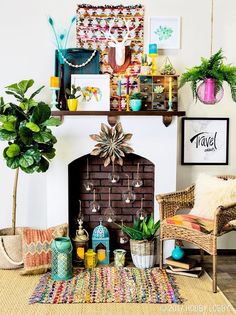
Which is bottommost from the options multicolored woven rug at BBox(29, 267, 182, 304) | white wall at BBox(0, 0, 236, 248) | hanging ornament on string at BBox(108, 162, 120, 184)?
multicolored woven rug at BBox(29, 267, 182, 304)

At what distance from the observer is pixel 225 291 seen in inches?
144

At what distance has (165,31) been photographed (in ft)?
14.5

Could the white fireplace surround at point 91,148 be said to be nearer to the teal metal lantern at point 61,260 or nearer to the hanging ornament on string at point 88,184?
the hanging ornament on string at point 88,184

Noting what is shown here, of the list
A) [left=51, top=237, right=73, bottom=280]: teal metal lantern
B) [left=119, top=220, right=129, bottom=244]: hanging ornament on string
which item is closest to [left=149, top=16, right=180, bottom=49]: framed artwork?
[left=119, top=220, right=129, bottom=244]: hanging ornament on string

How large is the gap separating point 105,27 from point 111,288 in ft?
7.87

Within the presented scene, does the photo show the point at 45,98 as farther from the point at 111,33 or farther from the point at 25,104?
the point at 111,33

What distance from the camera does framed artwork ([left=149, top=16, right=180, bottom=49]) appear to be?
14.5ft

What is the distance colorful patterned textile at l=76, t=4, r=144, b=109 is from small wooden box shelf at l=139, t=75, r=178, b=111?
0.18 m

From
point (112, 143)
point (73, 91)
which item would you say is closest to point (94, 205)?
point (112, 143)

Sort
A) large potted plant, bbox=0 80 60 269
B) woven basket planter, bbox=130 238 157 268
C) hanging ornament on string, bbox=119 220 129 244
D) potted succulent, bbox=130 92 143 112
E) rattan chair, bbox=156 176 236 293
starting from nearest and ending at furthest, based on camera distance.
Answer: rattan chair, bbox=156 176 236 293
large potted plant, bbox=0 80 60 269
woven basket planter, bbox=130 238 157 268
potted succulent, bbox=130 92 143 112
hanging ornament on string, bbox=119 220 129 244

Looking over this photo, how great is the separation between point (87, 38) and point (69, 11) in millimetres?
304

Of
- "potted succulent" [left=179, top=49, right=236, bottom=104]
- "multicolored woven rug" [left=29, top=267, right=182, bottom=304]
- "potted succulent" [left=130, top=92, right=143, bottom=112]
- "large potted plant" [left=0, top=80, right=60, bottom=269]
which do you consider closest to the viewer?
"multicolored woven rug" [left=29, top=267, right=182, bottom=304]

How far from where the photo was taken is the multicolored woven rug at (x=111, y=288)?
11.3 feet

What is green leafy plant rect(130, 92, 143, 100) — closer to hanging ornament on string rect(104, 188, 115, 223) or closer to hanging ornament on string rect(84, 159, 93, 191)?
hanging ornament on string rect(84, 159, 93, 191)
